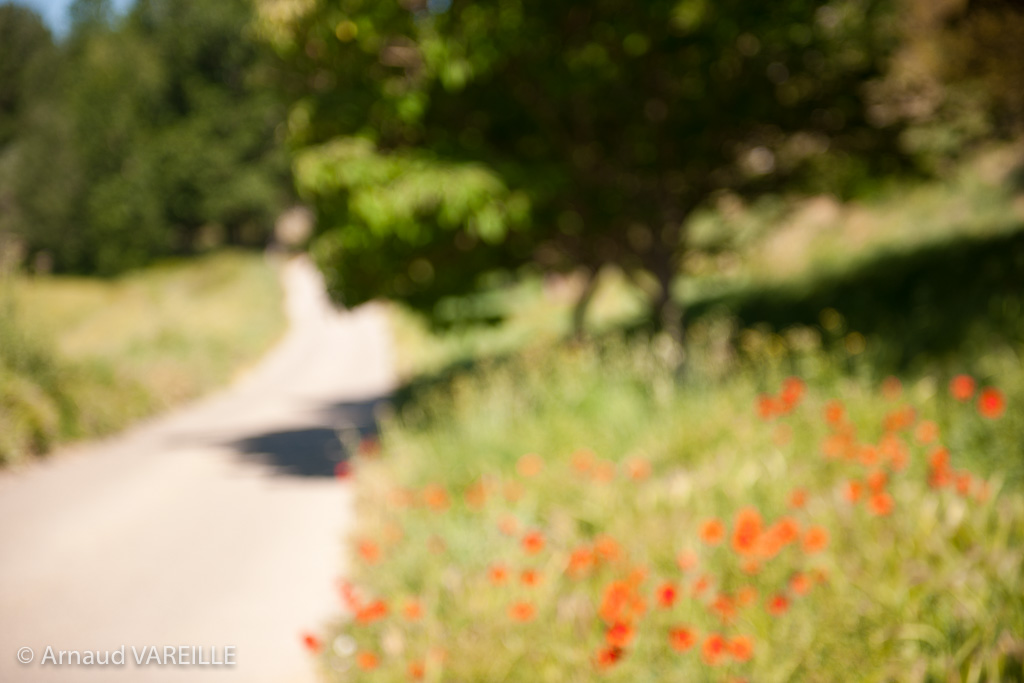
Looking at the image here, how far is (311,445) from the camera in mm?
7941

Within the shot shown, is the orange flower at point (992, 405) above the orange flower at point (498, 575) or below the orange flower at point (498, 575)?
above

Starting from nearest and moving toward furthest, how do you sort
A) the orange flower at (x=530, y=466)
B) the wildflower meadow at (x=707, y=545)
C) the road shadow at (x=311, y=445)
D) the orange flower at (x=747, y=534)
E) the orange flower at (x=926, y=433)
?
the wildflower meadow at (x=707, y=545) → the orange flower at (x=747, y=534) → the orange flower at (x=926, y=433) → the orange flower at (x=530, y=466) → the road shadow at (x=311, y=445)

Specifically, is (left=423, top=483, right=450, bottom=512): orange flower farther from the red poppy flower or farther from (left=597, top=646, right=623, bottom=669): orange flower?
the red poppy flower

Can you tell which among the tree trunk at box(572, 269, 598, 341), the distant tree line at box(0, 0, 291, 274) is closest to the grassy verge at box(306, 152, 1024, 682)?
the tree trunk at box(572, 269, 598, 341)

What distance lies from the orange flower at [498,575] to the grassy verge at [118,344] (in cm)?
572

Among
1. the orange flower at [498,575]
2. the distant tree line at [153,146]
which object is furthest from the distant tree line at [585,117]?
the distant tree line at [153,146]

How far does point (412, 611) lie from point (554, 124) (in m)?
5.40

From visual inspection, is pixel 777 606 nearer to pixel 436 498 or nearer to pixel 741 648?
pixel 741 648

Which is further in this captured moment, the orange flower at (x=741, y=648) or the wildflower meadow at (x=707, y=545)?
the wildflower meadow at (x=707, y=545)

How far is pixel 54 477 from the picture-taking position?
644 cm

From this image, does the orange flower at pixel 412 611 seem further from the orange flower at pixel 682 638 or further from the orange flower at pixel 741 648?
the orange flower at pixel 741 648

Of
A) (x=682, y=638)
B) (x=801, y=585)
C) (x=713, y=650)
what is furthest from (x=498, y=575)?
(x=801, y=585)

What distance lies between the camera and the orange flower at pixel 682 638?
2.38 m

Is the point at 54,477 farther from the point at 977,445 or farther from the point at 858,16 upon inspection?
the point at 858,16
